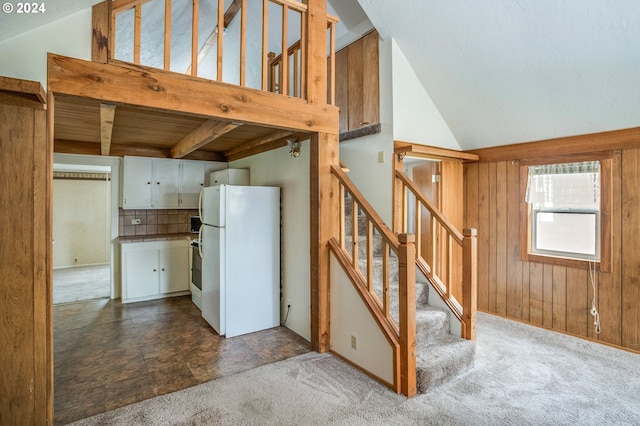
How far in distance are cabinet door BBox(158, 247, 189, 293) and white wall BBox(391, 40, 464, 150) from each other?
3.52 m

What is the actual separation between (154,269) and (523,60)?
16.7 feet

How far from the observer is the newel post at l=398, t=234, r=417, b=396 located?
7.73ft

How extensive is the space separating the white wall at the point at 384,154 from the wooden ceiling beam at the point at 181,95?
0.83m

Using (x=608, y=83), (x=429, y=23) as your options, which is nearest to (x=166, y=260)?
(x=429, y=23)

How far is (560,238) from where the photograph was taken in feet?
12.4

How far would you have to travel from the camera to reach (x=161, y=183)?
5.14 metres

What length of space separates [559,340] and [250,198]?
3.50 metres

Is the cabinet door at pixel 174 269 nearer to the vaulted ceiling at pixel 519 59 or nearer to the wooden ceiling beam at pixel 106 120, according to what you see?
the wooden ceiling beam at pixel 106 120

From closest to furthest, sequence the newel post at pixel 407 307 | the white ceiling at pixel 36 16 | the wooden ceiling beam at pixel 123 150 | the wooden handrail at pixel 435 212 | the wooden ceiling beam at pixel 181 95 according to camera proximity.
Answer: the white ceiling at pixel 36 16 < the wooden ceiling beam at pixel 181 95 < the newel post at pixel 407 307 < the wooden handrail at pixel 435 212 < the wooden ceiling beam at pixel 123 150

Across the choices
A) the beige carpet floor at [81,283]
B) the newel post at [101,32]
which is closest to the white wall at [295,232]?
the newel post at [101,32]

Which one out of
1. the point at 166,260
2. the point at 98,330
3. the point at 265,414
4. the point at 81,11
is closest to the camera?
the point at 81,11

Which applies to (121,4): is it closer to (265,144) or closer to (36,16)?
(36,16)

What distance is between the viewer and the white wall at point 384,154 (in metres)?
3.75

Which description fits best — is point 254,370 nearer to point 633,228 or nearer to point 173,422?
point 173,422
